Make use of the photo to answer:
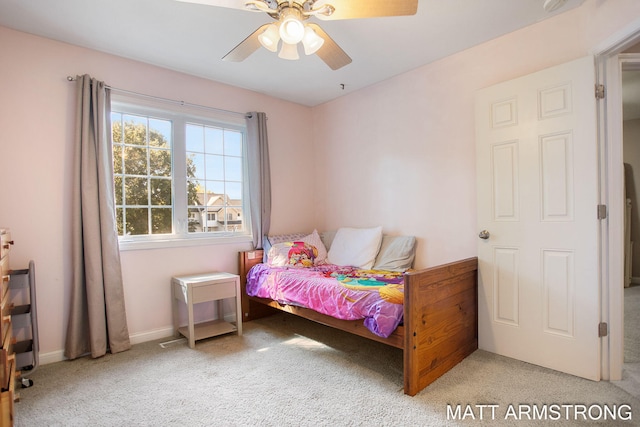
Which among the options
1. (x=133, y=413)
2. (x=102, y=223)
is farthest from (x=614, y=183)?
(x=102, y=223)

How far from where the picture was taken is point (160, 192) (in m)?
3.03

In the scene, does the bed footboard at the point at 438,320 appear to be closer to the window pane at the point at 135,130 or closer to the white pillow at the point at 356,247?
the white pillow at the point at 356,247

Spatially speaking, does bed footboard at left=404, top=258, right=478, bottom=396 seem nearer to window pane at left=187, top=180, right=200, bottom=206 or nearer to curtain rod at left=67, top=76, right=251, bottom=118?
window pane at left=187, top=180, right=200, bottom=206

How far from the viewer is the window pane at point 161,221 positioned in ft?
9.80

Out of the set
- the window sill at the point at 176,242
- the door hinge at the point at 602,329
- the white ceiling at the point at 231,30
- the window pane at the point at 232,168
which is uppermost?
the white ceiling at the point at 231,30

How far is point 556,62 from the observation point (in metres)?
2.23

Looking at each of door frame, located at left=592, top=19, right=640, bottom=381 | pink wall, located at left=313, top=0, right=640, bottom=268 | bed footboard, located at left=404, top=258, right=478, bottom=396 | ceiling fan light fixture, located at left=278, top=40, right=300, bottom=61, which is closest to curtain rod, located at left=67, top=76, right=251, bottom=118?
pink wall, located at left=313, top=0, right=640, bottom=268

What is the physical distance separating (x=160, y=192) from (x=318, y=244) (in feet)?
5.35

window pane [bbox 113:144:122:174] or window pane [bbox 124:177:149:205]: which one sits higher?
window pane [bbox 113:144:122:174]

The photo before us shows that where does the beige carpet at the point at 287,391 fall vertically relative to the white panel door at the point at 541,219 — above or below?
below

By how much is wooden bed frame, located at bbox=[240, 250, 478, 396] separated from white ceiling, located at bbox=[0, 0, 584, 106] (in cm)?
167

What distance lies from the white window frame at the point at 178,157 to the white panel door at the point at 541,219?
2.33 m

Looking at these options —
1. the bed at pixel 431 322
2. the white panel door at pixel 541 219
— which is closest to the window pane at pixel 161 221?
the bed at pixel 431 322

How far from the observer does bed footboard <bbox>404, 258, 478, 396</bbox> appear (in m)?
1.88
